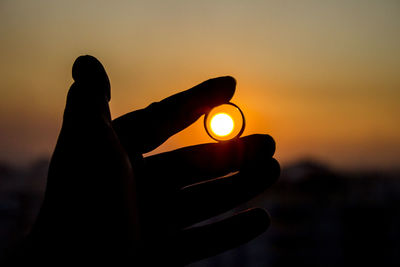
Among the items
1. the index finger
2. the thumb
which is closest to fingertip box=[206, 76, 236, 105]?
the index finger

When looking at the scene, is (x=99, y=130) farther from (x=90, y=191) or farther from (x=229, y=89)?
(x=229, y=89)

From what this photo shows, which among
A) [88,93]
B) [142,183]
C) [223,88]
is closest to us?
[88,93]

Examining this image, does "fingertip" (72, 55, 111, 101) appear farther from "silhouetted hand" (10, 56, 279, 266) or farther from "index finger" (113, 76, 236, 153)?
"index finger" (113, 76, 236, 153)

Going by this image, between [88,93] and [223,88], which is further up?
[88,93]

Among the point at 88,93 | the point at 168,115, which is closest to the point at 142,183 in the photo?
the point at 168,115

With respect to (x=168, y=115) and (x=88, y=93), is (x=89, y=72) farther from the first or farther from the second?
(x=168, y=115)

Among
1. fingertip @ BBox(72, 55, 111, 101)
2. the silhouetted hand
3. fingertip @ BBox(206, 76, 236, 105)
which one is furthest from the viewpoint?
fingertip @ BBox(206, 76, 236, 105)

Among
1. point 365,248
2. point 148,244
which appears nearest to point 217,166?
point 148,244

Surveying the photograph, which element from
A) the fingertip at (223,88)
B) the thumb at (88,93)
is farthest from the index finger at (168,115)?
the thumb at (88,93)
